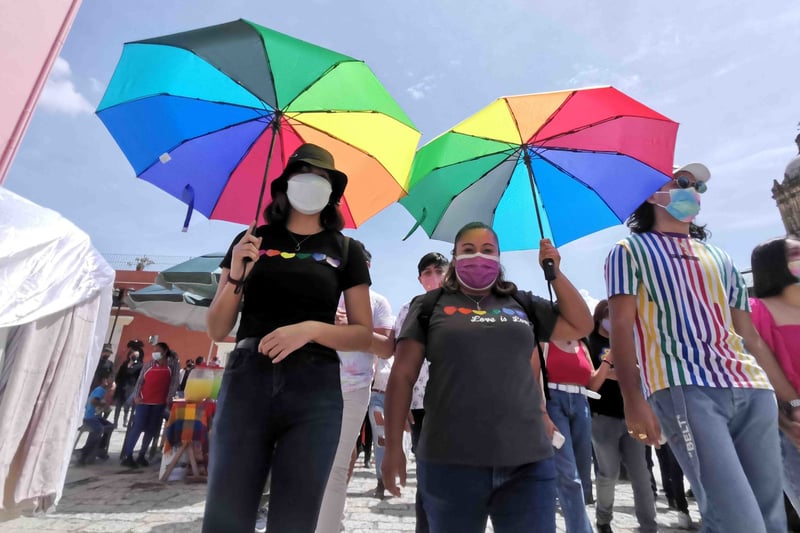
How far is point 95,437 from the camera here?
7.68 meters

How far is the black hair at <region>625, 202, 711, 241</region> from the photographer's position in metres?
2.86

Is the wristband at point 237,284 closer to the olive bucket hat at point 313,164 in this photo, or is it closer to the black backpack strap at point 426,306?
the olive bucket hat at point 313,164

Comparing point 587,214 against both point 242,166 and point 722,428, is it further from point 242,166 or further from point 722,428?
point 242,166

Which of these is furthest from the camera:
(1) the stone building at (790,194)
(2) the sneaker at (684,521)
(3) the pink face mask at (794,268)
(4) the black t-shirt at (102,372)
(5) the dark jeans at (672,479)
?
(1) the stone building at (790,194)

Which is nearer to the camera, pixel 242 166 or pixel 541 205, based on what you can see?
pixel 242 166

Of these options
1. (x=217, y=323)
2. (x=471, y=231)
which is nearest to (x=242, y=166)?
(x=217, y=323)

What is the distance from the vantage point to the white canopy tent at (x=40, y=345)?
3.60 meters

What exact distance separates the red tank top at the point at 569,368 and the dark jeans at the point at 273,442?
271cm

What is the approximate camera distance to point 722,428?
194cm

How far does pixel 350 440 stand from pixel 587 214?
8.48ft

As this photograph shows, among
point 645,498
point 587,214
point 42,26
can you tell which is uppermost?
point 42,26

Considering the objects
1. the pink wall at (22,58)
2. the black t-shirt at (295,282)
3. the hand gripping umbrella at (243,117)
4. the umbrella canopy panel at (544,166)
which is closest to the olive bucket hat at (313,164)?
the hand gripping umbrella at (243,117)

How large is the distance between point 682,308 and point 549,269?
0.69m

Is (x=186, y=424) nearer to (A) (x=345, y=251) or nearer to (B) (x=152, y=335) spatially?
(A) (x=345, y=251)
